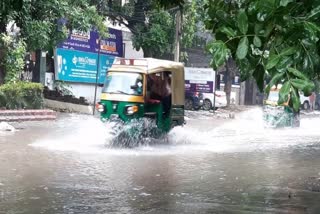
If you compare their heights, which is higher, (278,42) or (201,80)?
(201,80)

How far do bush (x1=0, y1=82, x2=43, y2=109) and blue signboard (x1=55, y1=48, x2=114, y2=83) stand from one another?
4.96 m

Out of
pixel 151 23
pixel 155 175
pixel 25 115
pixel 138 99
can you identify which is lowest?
pixel 155 175

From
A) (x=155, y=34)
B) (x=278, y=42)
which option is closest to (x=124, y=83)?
(x=278, y=42)

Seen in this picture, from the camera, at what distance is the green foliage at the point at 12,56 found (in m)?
22.2

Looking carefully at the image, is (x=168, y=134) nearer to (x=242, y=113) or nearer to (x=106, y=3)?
(x=106, y=3)

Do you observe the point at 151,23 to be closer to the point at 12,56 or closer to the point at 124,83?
the point at 12,56

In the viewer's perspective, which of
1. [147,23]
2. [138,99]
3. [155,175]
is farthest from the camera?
[147,23]

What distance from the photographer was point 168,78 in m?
15.6

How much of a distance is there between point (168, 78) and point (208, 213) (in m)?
8.63

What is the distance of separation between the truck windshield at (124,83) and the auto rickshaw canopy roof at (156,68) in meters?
0.15

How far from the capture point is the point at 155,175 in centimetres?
1049

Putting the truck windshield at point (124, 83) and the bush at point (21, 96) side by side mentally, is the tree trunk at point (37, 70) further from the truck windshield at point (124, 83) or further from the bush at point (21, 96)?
the truck windshield at point (124, 83)

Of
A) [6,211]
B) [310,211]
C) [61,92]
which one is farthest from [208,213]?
[61,92]

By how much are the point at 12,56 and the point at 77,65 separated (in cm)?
662
